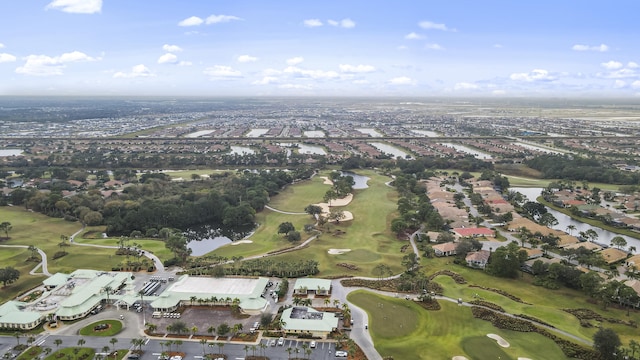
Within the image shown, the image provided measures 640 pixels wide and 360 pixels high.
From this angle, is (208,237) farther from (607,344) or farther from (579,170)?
(579,170)

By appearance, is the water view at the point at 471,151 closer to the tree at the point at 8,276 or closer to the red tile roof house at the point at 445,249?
the red tile roof house at the point at 445,249

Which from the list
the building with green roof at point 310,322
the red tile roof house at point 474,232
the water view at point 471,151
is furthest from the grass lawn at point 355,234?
the water view at point 471,151

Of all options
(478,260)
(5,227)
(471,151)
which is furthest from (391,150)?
(5,227)

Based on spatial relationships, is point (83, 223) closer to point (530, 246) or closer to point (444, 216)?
point (444, 216)

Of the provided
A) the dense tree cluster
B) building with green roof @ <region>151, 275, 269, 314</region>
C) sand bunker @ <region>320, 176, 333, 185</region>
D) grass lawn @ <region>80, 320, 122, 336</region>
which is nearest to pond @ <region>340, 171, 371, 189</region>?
sand bunker @ <region>320, 176, 333, 185</region>

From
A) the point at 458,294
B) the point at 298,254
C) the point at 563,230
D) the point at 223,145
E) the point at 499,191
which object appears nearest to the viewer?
the point at 458,294

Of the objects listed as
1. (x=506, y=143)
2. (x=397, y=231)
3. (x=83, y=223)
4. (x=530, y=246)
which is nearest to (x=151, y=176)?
(x=83, y=223)

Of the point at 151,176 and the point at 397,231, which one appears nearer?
the point at 397,231
